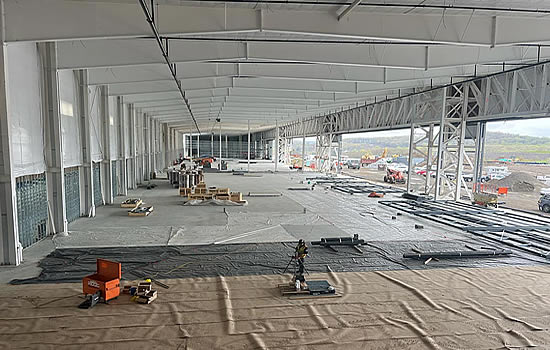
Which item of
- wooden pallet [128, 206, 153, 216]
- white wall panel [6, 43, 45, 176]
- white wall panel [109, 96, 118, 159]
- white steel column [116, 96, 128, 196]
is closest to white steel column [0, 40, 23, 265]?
white wall panel [6, 43, 45, 176]

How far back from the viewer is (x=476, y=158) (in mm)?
19359

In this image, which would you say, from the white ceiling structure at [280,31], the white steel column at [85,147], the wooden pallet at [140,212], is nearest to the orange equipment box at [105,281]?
the white ceiling structure at [280,31]

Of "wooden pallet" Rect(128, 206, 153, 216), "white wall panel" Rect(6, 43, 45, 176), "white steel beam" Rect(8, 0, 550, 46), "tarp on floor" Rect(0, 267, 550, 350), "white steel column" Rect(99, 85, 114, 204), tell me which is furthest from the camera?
"white steel column" Rect(99, 85, 114, 204)

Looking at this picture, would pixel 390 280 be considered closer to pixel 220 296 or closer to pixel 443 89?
pixel 220 296

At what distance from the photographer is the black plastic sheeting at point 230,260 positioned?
8.30 metres

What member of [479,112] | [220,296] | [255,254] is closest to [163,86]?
[255,254]

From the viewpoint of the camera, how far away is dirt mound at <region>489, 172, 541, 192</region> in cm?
2730

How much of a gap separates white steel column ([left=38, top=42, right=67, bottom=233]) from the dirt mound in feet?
92.7

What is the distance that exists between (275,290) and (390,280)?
8.45ft

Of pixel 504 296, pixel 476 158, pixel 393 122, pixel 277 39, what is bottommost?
pixel 504 296

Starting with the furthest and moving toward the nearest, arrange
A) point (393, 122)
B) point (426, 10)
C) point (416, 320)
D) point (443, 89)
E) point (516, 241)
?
point (393, 122)
point (443, 89)
point (516, 241)
point (426, 10)
point (416, 320)

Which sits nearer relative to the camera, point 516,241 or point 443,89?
point 516,241

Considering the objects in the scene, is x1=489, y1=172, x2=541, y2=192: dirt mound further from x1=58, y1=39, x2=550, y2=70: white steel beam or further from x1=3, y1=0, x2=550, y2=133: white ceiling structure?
x1=58, y1=39, x2=550, y2=70: white steel beam

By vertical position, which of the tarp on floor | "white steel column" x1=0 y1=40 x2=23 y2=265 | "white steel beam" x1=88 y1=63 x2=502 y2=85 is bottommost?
the tarp on floor
